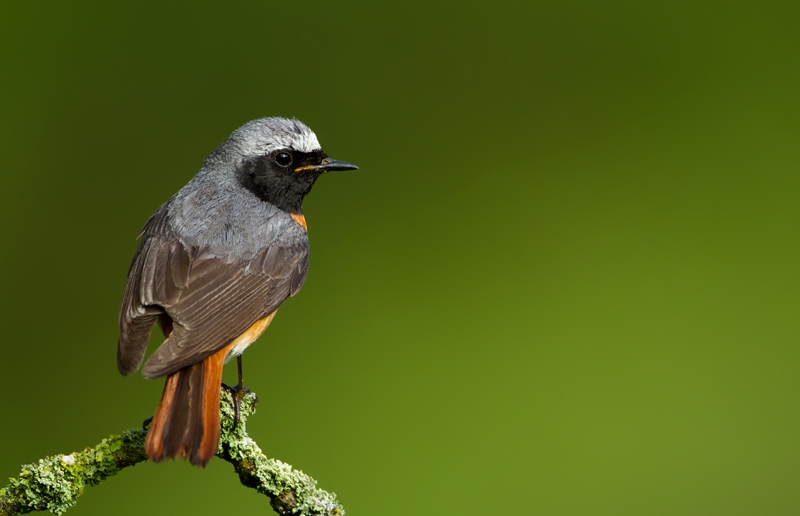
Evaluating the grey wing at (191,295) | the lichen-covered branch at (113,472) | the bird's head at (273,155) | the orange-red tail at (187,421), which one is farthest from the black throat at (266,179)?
the lichen-covered branch at (113,472)

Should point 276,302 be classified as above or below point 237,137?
below

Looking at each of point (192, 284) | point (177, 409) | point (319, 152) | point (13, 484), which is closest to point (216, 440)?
point (177, 409)

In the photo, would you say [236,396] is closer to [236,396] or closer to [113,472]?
[236,396]

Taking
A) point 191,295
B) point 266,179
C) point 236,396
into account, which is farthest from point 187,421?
point 266,179

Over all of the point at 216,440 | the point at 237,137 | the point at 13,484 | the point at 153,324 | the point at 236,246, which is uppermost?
the point at 237,137

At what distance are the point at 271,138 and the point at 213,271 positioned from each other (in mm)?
594

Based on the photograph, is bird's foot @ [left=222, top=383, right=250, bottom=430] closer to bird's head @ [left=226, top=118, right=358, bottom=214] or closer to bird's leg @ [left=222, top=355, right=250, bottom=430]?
bird's leg @ [left=222, top=355, right=250, bottom=430]

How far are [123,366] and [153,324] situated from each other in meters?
0.18

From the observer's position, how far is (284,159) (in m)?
2.97

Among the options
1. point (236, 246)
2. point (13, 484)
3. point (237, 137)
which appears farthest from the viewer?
point (237, 137)

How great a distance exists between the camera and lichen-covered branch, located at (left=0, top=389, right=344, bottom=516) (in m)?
1.84

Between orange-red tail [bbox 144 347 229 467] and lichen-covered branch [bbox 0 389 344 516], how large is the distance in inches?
2.8

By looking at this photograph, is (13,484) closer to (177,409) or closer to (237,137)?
(177,409)

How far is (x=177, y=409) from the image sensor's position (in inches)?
82.0
